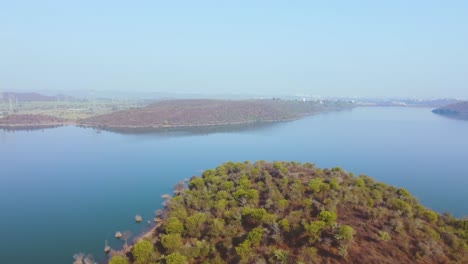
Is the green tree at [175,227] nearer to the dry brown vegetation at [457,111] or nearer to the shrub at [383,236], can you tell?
the shrub at [383,236]

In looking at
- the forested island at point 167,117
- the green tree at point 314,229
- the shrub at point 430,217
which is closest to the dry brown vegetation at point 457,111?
the forested island at point 167,117

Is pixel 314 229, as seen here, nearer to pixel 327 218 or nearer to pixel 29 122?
pixel 327 218

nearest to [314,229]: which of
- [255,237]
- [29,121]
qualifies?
[255,237]

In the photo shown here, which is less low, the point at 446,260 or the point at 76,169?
the point at 446,260

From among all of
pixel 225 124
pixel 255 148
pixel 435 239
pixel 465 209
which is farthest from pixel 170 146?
pixel 435 239

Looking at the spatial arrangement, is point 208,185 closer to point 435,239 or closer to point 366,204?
point 366,204

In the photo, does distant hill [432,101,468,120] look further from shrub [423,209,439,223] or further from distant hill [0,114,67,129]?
distant hill [0,114,67,129]
